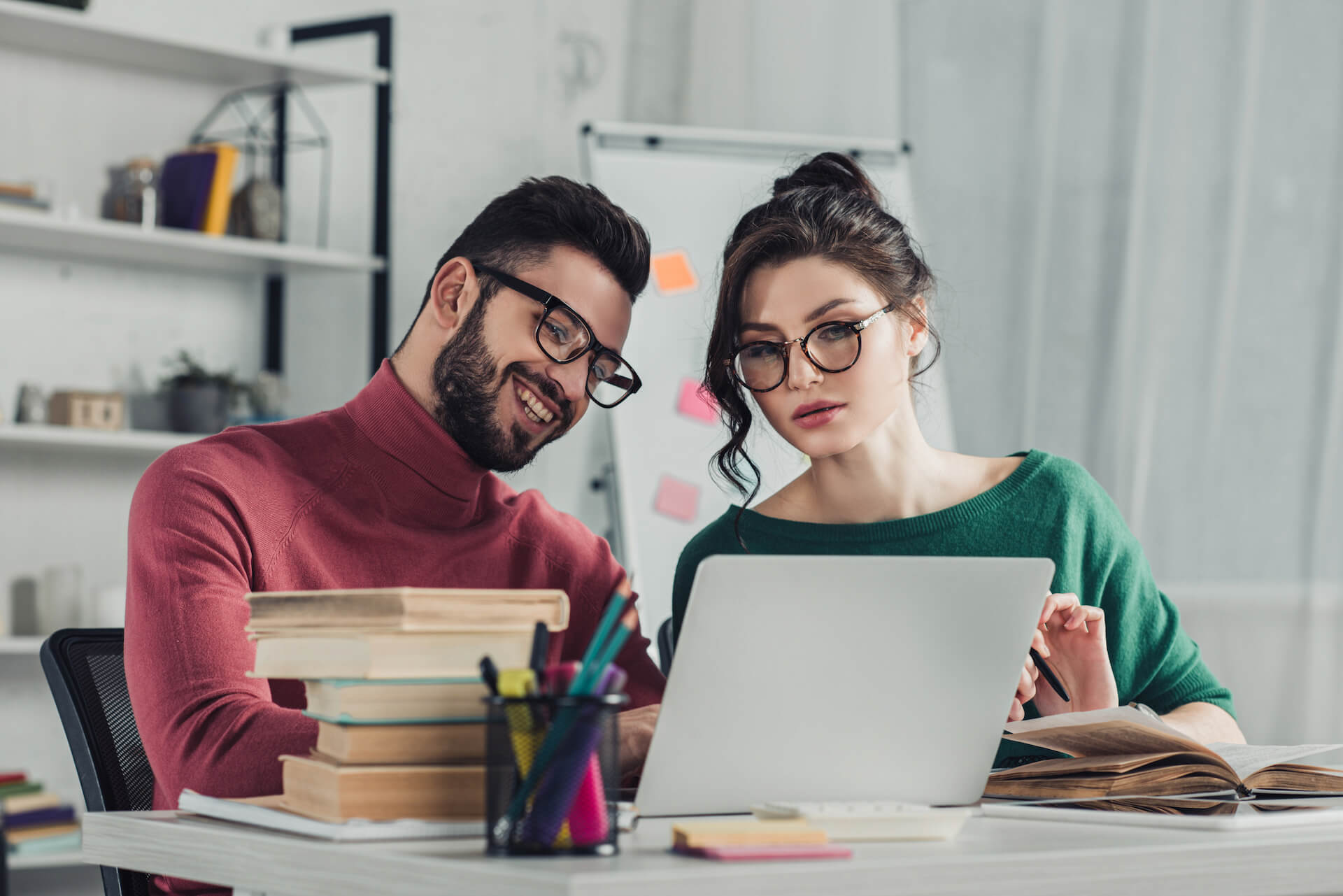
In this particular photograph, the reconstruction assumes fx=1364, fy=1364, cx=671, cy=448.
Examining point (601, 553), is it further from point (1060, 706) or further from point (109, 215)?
point (109, 215)

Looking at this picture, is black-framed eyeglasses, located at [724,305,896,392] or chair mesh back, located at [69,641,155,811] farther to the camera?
black-framed eyeglasses, located at [724,305,896,392]

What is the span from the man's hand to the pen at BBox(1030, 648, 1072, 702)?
0.34 meters

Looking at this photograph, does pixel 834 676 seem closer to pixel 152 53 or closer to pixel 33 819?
pixel 33 819

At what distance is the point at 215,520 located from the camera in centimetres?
120

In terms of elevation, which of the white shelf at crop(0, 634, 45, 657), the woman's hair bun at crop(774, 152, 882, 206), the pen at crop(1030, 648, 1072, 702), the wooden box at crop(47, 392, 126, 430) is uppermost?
the woman's hair bun at crop(774, 152, 882, 206)

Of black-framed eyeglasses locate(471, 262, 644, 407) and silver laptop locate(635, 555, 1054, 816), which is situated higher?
black-framed eyeglasses locate(471, 262, 644, 407)

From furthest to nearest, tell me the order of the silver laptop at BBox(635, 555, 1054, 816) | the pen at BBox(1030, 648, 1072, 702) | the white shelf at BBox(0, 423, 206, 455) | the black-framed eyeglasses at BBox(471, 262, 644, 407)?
the white shelf at BBox(0, 423, 206, 455) → the black-framed eyeglasses at BBox(471, 262, 644, 407) → the pen at BBox(1030, 648, 1072, 702) → the silver laptop at BBox(635, 555, 1054, 816)

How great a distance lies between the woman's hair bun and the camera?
5.21 ft

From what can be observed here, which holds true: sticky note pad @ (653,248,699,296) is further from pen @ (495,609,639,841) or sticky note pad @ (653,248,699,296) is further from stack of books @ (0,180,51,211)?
pen @ (495,609,639,841)

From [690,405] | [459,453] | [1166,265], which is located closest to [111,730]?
[459,453]

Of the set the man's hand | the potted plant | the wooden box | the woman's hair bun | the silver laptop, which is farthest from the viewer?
the potted plant

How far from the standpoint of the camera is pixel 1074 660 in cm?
115

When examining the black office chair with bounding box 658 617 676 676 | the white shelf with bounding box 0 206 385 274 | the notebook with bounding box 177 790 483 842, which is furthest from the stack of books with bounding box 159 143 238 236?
the notebook with bounding box 177 790 483 842

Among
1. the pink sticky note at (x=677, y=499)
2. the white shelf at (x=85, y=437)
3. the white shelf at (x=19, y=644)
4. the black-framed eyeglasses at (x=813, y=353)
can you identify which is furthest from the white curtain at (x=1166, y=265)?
the white shelf at (x=19, y=644)
